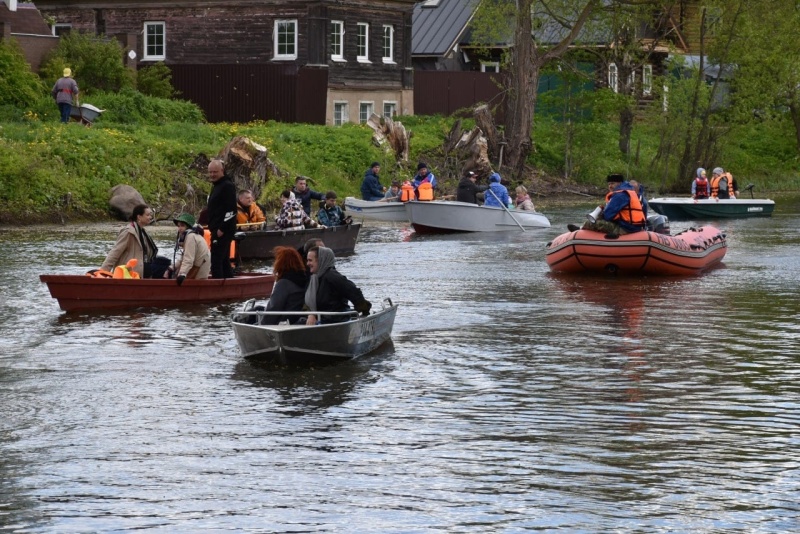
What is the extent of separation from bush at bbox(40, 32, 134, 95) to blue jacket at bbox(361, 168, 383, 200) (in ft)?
30.3

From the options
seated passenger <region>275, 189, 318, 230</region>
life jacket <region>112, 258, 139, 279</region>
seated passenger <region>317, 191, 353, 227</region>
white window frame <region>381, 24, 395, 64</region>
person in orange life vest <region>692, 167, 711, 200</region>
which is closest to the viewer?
life jacket <region>112, 258, 139, 279</region>

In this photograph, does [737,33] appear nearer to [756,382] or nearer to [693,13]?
[693,13]

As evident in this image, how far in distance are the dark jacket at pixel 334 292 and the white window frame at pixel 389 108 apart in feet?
124

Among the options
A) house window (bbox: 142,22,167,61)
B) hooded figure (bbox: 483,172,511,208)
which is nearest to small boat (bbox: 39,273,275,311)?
hooded figure (bbox: 483,172,511,208)

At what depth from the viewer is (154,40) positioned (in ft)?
165

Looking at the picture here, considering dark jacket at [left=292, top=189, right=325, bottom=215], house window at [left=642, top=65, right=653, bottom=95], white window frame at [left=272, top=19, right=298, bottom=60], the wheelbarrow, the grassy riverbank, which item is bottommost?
dark jacket at [left=292, top=189, right=325, bottom=215]

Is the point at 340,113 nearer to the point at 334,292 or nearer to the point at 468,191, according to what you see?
the point at 468,191

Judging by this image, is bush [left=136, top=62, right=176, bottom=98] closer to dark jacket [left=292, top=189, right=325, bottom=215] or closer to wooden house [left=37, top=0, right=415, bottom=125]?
wooden house [left=37, top=0, right=415, bottom=125]

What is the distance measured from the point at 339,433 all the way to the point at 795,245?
2128cm

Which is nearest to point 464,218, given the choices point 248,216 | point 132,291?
point 248,216

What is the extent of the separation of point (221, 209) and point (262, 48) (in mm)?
30014

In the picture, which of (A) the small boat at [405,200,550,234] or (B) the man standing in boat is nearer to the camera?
(B) the man standing in boat

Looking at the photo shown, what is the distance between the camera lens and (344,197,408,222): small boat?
1448 inches

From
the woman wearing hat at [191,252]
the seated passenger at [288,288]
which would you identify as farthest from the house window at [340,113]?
the seated passenger at [288,288]
